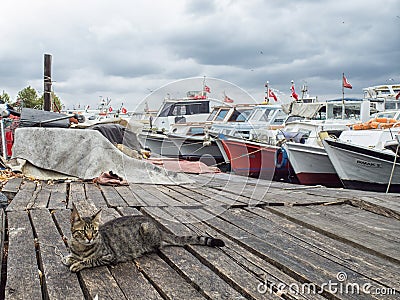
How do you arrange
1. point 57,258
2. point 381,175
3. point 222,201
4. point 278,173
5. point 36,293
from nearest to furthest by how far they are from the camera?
point 36,293 → point 57,258 → point 222,201 → point 381,175 → point 278,173

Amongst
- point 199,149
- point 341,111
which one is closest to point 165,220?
point 199,149

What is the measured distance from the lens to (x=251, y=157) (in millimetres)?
11688

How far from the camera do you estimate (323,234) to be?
391 cm

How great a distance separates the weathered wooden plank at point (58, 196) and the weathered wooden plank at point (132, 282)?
2.23 metres

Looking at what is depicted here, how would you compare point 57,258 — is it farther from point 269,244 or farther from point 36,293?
point 269,244

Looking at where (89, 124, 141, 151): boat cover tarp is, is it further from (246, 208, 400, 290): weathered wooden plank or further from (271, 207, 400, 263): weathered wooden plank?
(246, 208, 400, 290): weathered wooden plank

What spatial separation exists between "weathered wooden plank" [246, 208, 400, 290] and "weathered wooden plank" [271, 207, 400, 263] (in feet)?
0.22

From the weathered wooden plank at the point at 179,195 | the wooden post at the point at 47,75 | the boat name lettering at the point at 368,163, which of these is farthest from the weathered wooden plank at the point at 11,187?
the boat name lettering at the point at 368,163

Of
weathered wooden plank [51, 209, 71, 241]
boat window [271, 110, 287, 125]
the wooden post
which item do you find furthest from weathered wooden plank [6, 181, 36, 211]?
boat window [271, 110, 287, 125]

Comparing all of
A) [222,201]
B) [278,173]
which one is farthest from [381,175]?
[222,201]

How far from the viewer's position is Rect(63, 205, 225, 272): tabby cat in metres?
2.89

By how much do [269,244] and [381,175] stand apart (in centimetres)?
991

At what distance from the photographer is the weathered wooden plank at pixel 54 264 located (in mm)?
2586

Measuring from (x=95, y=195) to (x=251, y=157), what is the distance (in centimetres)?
651
